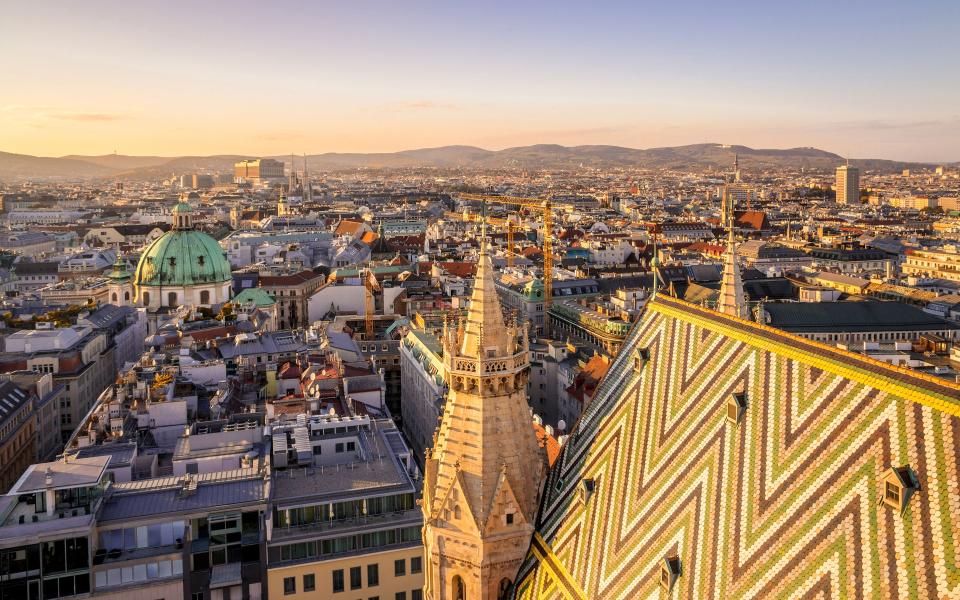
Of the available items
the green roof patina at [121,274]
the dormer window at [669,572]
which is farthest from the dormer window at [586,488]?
the green roof patina at [121,274]

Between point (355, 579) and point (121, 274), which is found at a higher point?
point (121, 274)

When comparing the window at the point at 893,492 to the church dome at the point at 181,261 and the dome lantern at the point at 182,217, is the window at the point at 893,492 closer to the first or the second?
the church dome at the point at 181,261

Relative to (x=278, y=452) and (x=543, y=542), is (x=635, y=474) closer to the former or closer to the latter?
(x=543, y=542)

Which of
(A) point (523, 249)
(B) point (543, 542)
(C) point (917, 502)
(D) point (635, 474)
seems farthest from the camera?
(A) point (523, 249)

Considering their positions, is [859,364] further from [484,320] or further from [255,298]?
[255,298]

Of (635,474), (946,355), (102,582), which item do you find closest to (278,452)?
(102,582)

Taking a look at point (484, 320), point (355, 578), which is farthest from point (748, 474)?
point (355, 578)
